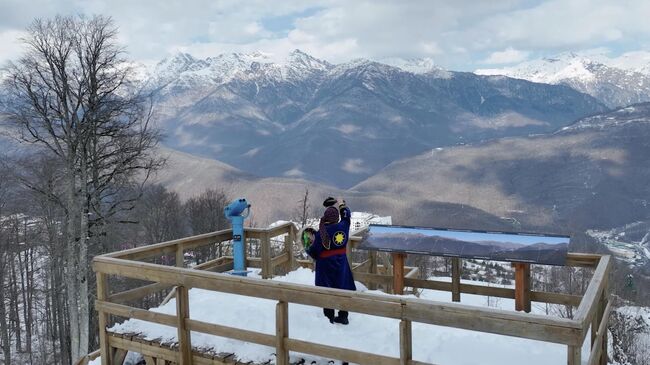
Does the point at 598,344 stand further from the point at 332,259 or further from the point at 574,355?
the point at 332,259

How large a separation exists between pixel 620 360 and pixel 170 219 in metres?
30.8

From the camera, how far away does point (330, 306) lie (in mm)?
4938

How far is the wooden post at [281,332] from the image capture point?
5.30 meters

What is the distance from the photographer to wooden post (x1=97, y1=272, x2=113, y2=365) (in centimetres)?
683

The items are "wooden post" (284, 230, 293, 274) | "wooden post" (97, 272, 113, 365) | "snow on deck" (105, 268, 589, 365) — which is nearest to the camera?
"snow on deck" (105, 268, 589, 365)

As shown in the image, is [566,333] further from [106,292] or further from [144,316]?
[106,292]

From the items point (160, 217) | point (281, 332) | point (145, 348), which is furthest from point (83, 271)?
point (160, 217)

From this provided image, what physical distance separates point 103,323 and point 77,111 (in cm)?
1142

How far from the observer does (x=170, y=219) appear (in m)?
39.1

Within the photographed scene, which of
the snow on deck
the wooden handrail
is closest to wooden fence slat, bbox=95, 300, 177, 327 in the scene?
the snow on deck

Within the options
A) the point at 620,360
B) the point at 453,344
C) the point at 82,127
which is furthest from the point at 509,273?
the point at 453,344

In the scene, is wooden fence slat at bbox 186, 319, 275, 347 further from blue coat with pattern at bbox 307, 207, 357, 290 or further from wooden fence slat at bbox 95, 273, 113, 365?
wooden fence slat at bbox 95, 273, 113, 365

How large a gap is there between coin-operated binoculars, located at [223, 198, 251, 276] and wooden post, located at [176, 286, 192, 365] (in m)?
3.48

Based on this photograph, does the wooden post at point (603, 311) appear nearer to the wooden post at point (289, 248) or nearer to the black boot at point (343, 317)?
the black boot at point (343, 317)
